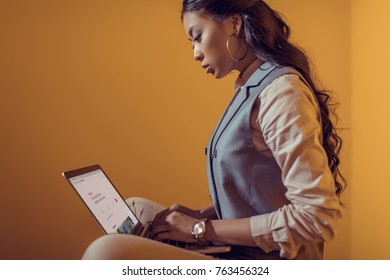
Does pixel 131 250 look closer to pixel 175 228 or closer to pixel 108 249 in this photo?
pixel 108 249

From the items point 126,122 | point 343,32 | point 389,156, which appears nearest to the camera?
point 389,156

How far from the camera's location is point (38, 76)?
2.07 meters

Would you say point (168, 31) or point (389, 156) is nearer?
point (389, 156)

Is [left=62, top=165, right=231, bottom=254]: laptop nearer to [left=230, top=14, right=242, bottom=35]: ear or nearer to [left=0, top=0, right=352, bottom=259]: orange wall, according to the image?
[left=230, top=14, right=242, bottom=35]: ear

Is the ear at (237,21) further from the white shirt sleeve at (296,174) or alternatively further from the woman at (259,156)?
the white shirt sleeve at (296,174)

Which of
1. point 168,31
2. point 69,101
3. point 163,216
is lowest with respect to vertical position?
point 163,216

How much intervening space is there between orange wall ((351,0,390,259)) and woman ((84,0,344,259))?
1.00 meters

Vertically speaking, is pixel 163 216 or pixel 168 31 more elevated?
pixel 168 31

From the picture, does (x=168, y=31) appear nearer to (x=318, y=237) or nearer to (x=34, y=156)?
(x=34, y=156)

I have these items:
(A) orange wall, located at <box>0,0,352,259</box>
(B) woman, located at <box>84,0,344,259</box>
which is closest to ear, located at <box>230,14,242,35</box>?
(B) woman, located at <box>84,0,344,259</box>

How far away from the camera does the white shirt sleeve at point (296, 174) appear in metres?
0.88

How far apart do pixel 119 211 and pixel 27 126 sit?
1.03 meters

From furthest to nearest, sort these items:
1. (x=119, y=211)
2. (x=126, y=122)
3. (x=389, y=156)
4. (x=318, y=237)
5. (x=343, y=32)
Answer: (x=343, y=32)
(x=126, y=122)
(x=389, y=156)
(x=119, y=211)
(x=318, y=237)

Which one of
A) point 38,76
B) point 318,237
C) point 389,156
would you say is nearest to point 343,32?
point 389,156
